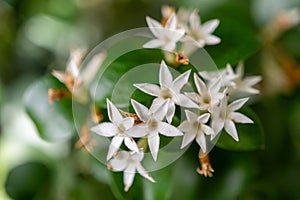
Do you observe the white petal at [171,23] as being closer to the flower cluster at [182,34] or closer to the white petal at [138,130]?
the flower cluster at [182,34]

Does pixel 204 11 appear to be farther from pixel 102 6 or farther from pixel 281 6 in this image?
pixel 102 6

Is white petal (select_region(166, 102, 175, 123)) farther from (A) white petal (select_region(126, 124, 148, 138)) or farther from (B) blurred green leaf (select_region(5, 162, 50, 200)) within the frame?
(B) blurred green leaf (select_region(5, 162, 50, 200))

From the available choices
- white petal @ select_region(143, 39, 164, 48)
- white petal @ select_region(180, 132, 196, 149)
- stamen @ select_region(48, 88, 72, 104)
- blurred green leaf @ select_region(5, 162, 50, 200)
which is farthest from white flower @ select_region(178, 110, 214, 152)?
blurred green leaf @ select_region(5, 162, 50, 200)

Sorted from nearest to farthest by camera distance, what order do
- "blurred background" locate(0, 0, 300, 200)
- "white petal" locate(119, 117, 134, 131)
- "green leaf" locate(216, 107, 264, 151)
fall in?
"white petal" locate(119, 117, 134, 131)
"green leaf" locate(216, 107, 264, 151)
"blurred background" locate(0, 0, 300, 200)

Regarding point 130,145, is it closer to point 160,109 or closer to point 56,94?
point 160,109

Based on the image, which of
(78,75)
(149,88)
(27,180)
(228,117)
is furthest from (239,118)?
(27,180)

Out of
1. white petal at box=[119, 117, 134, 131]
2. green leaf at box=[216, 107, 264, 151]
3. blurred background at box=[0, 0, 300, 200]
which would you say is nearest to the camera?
white petal at box=[119, 117, 134, 131]

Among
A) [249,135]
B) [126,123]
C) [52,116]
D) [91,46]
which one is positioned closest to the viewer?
[126,123]

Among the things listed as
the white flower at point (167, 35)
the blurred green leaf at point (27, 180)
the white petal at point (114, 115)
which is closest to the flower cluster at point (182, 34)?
the white flower at point (167, 35)

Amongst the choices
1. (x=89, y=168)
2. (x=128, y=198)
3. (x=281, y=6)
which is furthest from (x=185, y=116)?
(x=281, y=6)
